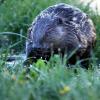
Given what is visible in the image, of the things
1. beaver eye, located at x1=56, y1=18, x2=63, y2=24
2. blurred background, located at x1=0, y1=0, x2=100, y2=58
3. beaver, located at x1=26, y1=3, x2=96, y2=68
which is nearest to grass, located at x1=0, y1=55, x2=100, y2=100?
beaver, located at x1=26, y1=3, x2=96, y2=68

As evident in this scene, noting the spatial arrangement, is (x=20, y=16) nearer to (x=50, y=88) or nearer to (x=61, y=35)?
(x=61, y=35)

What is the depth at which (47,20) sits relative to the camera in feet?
18.3

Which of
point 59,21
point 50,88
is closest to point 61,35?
point 59,21

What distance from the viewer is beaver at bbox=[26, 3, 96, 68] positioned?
208 inches

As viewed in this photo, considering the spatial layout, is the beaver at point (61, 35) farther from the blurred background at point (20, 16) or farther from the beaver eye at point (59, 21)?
the blurred background at point (20, 16)

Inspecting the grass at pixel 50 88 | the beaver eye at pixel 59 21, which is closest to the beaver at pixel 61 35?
the beaver eye at pixel 59 21

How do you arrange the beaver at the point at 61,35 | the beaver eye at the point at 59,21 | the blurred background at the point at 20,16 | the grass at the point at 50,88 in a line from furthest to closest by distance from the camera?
1. the blurred background at the point at 20,16
2. the beaver eye at the point at 59,21
3. the beaver at the point at 61,35
4. the grass at the point at 50,88

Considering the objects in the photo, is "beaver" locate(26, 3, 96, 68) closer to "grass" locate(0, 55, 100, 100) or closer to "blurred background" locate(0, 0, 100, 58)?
"blurred background" locate(0, 0, 100, 58)

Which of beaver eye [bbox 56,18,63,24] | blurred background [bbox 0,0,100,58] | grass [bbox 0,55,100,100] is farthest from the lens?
blurred background [bbox 0,0,100,58]

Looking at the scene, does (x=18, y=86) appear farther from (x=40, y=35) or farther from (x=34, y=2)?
(x=34, y=2)

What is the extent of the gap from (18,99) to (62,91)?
0.26 m

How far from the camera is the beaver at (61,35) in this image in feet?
17.4

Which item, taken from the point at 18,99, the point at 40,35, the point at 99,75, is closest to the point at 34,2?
the point at 40,35

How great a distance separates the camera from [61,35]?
534 centimetres
